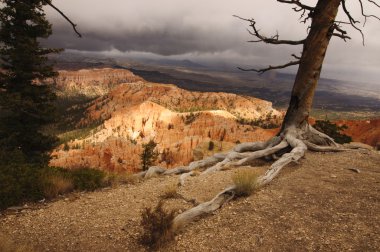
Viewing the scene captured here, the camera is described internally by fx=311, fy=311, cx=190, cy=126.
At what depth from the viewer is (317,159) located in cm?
988

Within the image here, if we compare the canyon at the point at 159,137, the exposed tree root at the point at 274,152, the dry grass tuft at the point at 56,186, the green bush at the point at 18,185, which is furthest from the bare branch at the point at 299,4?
the canyon at the point at 159,137

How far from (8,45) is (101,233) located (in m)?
21.1

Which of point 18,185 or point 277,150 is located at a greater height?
point 277,150

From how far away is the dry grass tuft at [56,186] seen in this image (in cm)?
799

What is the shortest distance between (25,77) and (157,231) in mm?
21206

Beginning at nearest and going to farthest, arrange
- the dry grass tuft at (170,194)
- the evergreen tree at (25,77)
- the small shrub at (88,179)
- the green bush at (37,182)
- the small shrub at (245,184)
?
1. the small shrub at (245,184)
2. the green bush at (37,182)
3. the dry grass tuft at (170,194)
4. the small shrub at (88,179)
5. the evergreen tree at (25,77)

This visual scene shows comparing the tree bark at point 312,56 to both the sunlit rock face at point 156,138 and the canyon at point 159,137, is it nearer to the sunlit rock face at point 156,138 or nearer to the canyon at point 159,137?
the canyon at point 159,137

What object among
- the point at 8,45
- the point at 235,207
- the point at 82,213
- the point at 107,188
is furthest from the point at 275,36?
the point at 8,45

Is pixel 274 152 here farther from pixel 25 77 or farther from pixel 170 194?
pixel 25 77

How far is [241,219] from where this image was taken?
19.7 feet

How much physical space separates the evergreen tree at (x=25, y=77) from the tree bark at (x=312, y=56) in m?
17.7

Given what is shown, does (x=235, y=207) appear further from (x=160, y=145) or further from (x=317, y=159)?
(x=160, y=145)

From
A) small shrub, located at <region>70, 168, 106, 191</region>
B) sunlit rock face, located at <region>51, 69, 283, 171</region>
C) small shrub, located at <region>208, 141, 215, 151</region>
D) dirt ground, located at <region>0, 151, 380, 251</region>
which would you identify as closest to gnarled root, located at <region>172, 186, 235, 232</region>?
dirt ground, located at <region>0, 151, 380, 251</region>

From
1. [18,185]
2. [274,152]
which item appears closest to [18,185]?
[18,185]
